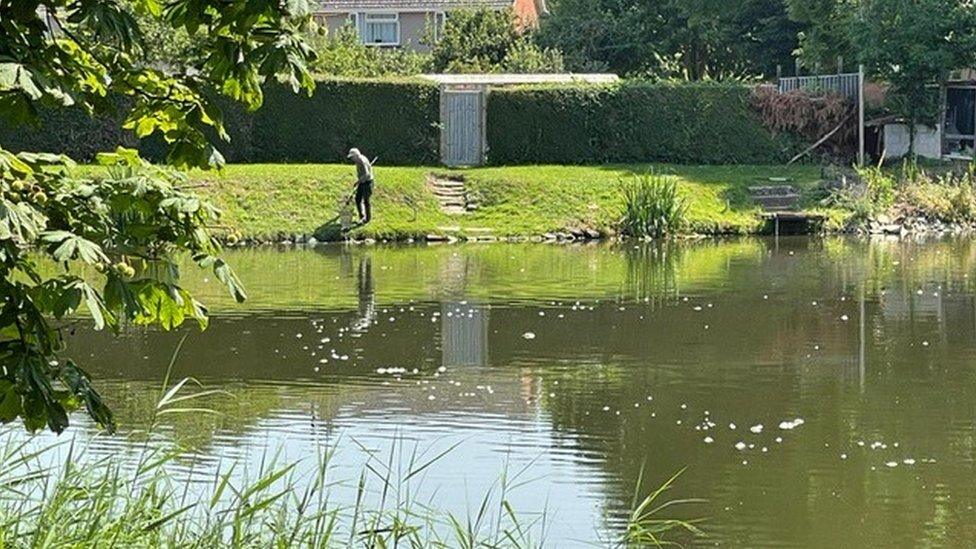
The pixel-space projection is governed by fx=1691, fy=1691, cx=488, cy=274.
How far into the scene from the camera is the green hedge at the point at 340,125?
1519 inches

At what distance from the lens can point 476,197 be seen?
35719 millimetres

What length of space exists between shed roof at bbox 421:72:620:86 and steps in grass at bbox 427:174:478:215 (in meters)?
3.60

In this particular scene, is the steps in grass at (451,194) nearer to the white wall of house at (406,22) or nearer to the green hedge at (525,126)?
the green hedge at (525,126)

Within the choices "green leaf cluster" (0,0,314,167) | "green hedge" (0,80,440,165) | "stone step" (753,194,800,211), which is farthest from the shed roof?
"green leaf cluster" (0,0,314,167)

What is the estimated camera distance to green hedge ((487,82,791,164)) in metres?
39.4

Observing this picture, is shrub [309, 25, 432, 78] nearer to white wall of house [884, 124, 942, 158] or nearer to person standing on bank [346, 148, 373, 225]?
person standing on bank [346, 148, 373, 225]

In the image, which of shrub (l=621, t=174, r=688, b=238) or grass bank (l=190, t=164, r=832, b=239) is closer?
grass bank (l=190, t=164, r=832, b=239)

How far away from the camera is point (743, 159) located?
131 feet

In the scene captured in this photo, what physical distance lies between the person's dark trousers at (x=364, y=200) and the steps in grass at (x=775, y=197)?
26.9 ft

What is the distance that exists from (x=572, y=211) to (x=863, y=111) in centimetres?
901

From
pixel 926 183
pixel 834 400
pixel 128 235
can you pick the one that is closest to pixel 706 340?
pixel 834 400

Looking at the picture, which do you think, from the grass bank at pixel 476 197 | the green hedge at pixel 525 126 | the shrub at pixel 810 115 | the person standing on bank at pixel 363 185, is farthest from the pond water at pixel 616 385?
the shrub at pixel 810 115

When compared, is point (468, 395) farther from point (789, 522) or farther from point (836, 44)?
point (836, 44)

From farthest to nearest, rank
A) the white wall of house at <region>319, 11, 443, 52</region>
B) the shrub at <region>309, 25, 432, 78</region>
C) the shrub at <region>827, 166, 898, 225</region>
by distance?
1. the white wall of house at <region>319, 11, 443, 52</region>
2. the shrub at <region>309, 25, 432, 78</region>
3. the shrub at <region>827, 166, 898, 225</region>
